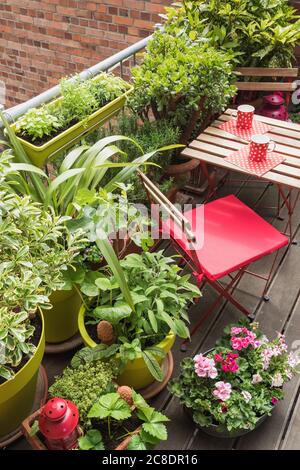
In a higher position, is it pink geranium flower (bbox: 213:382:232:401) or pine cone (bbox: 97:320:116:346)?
pine cone (bbox: 97:320:116:346)

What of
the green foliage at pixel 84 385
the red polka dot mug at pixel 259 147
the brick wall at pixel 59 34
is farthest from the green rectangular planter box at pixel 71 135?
the brick wall at pixel 59 34

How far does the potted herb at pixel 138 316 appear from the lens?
200 centimetres

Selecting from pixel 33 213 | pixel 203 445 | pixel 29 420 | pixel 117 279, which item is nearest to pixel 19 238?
pixel 33 213

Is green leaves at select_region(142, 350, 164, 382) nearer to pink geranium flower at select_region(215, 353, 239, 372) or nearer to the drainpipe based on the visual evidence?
pink geranium flower at select_region(215, 353, 239, 372)

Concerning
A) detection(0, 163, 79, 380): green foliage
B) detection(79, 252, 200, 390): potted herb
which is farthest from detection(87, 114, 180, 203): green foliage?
detection(0, 163, 79, 380): green foliage

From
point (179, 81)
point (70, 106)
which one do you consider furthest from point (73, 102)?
point (179, 81)

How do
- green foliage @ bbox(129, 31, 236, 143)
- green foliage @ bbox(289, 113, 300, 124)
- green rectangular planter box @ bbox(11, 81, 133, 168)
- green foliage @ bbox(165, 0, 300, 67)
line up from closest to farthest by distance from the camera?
green rectangular planter box @ bbox(11, 81, 133, 168)
green foliage @ bbox(129, 31, 236, 143)
green foliage @ bbox(165, 0, 300, 67)
green foliage @ bbox(289, 113, 300, 124)

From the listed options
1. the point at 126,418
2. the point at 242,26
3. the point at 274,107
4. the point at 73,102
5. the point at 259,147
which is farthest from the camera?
the point at 274,107

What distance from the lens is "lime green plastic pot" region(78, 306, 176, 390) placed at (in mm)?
2105

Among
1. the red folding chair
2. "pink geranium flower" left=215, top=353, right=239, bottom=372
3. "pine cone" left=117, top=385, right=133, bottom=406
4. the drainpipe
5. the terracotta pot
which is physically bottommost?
the terracotta pot

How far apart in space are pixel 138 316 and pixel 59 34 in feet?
12.2

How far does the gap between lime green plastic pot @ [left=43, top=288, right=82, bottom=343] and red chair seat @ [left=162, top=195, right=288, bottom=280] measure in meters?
0.58

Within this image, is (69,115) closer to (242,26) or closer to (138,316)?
(138,316)

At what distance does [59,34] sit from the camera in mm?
4895
